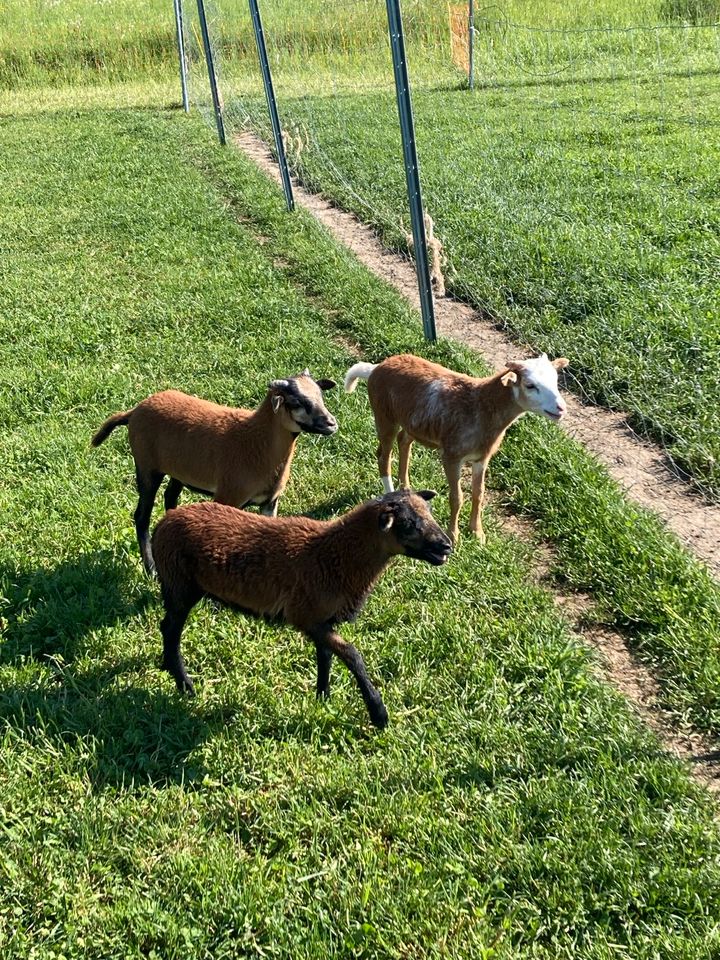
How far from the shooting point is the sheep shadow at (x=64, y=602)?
4395 millimetres

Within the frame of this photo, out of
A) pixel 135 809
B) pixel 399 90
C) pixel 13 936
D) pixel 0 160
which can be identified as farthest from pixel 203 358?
pixel 0 160

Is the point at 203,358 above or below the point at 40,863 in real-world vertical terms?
above

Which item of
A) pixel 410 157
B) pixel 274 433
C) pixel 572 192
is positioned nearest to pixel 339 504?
pixel 274 433

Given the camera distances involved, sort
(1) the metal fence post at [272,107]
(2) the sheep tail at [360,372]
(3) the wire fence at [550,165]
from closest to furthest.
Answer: (2) the sheep tail at [360,372], (3) the wire fence at [550,165], (1) the metal fence post at [272,107]

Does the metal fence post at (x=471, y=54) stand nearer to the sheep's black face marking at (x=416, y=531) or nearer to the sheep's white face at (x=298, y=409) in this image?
the sheep's white face at (x=298, y=409)

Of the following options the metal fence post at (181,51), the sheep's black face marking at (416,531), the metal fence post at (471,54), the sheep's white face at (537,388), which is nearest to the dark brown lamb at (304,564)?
the sheep's black face marking at (416,531)

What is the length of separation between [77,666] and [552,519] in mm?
2925

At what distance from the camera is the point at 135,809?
3496 mm

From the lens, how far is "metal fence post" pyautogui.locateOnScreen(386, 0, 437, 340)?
7.17 m

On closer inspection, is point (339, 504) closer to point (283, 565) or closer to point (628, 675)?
point (283, 565)

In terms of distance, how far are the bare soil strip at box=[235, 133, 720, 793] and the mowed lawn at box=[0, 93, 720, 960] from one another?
0.16m

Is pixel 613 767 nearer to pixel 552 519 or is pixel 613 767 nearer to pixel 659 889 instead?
pixel 659 889

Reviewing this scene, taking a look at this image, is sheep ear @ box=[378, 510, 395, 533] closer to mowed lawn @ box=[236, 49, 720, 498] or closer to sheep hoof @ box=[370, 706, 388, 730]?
sheep hoof @ box=[370, 706, 388, 730]

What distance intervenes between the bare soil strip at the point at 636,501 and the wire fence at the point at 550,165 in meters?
0.19
